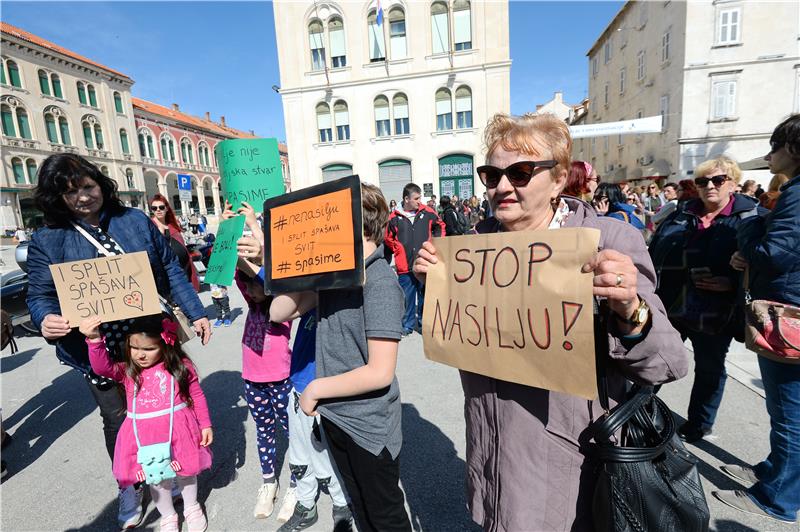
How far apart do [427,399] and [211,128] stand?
5711 cm

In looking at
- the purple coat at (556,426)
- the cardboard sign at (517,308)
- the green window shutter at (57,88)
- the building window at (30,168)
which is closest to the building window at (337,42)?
the cardboard sign at (517,308)

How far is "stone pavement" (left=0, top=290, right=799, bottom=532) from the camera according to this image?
2.34 meters

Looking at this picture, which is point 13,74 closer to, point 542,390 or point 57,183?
point 57,183

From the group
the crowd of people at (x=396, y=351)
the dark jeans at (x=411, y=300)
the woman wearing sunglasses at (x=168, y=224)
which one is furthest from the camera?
the dark jeans at (x=411, y=300)

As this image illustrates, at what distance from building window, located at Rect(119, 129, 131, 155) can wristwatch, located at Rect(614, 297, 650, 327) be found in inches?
1859

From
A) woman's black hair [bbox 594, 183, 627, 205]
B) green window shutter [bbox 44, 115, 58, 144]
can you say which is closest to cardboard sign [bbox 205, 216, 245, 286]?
woman's black hair [bbox 594, 183, 627, 205]

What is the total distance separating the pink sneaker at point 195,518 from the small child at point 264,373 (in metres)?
0.30

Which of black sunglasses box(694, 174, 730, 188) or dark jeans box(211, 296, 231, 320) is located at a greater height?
black sunglasses box(694, 174, 730, 188)

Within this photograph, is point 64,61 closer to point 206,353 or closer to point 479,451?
point 206,353

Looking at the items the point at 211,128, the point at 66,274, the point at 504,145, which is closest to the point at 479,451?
the point at 504,145

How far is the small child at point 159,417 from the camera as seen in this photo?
207 centimetres

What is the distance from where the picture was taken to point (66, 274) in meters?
1.92

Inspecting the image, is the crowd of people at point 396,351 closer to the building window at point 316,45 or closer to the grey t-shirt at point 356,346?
the grey t-shirt at point 356,346

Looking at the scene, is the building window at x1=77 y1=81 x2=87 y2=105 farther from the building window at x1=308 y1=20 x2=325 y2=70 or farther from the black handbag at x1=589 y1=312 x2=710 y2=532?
the black handbag at x1=589 y1=312 x2=710 y2=532
